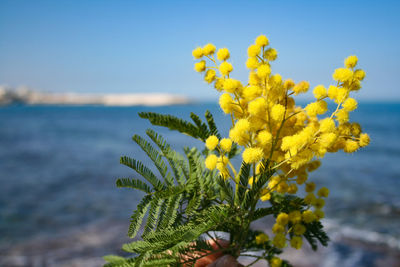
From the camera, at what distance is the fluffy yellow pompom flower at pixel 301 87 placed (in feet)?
3.58

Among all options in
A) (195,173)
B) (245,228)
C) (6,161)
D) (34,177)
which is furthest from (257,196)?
(6,161)

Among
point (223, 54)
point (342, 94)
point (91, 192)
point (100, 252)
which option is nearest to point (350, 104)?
point (342, 94)

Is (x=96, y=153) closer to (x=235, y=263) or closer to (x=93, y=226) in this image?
(x=93, y=226)

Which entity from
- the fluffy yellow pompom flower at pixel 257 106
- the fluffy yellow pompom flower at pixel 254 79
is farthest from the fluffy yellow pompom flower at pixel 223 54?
the fluffy yellow pompom flower at pixel 257 106

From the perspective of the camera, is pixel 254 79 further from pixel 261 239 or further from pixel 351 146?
pixel 261 239

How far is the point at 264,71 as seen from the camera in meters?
0.91

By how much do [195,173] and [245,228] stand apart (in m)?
0.29

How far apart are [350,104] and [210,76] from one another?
0.47 metres

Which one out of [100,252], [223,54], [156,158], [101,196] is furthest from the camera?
[101,196]

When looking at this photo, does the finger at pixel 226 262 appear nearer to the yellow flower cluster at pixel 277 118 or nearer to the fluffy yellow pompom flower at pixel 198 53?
the yellow flower cluster at pixel 277 118

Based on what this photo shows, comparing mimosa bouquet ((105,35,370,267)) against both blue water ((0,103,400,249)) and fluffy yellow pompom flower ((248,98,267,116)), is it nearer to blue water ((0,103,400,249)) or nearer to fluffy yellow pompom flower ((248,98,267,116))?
fluffy yellow pompom flower ((248,98,267,116))

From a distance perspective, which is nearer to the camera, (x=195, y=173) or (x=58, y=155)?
(x=195, y=173)

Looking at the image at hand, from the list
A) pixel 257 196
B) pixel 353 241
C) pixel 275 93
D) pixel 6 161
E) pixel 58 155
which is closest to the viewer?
pixel 275 93

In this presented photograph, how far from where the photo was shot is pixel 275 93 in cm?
95
